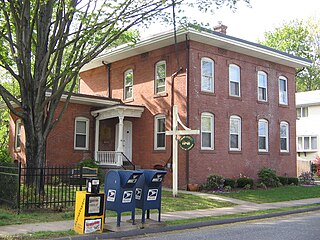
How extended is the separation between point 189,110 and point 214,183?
3818 mm

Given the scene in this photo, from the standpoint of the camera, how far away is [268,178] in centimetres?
2245

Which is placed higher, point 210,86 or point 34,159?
point 210,86

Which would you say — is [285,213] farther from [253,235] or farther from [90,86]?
[90,86]

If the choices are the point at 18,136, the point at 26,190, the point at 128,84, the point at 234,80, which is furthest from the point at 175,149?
the point at 18,136

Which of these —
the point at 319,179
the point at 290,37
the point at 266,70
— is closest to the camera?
the point at 266,70

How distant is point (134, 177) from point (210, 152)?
39.6ft

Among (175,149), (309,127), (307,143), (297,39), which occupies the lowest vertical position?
(175,149)

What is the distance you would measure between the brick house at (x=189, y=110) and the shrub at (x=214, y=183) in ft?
1.69

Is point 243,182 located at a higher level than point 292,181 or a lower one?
higher

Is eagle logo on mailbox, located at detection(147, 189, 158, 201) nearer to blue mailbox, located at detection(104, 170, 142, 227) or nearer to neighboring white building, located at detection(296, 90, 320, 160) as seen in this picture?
blue mailbox, located at detection(104, 170, 142, 227)

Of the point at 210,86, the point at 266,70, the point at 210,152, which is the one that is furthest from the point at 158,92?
the point at 266,70

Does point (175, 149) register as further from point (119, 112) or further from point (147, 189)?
point (147, 189)

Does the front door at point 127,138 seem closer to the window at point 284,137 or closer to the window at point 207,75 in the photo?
the window at point 207,75

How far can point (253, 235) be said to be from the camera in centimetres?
946
